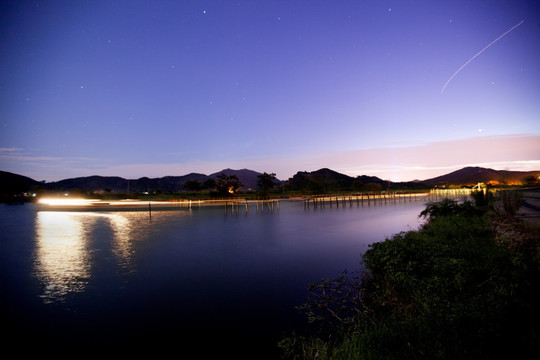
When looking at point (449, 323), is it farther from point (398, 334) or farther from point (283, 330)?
point (283, 330)

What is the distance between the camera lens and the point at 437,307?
6.10 metres

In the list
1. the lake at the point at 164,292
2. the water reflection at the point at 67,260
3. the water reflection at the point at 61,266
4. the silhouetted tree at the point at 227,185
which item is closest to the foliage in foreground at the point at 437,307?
the lake at the point at 164,292

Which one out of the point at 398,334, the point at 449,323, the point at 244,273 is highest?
the point at 449,323

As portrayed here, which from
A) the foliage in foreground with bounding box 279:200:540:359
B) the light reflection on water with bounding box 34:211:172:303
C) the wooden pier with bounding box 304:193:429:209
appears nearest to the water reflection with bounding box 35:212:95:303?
the light reflection on water with bounding box 34:211:172:303

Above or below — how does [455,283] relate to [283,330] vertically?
above

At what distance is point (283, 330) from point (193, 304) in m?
4.10

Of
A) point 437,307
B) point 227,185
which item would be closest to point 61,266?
point 437,307

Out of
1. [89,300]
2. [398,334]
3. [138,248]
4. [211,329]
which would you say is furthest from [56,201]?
[398,334]

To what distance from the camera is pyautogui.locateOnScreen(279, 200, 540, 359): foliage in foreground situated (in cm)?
450

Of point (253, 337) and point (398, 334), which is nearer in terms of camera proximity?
point (398, 334)

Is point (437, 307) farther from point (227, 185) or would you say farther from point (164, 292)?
point (227, 185)

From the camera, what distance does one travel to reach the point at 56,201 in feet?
248

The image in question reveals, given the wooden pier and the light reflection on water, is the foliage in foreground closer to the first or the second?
Result: the light reflection on water

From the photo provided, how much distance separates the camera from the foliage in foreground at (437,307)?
450 cm
